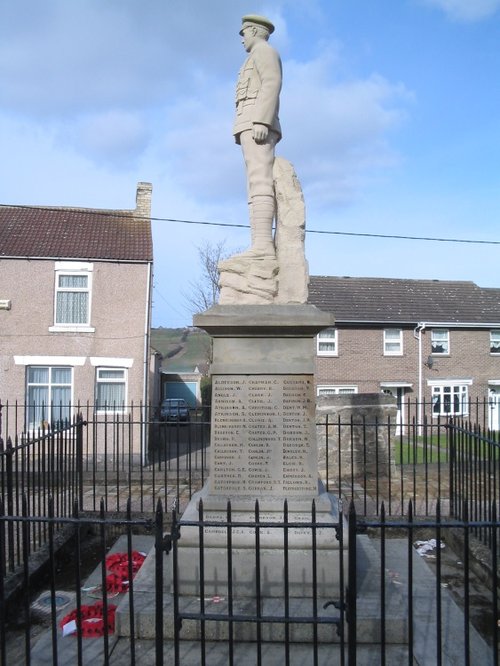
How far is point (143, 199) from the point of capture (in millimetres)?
19422

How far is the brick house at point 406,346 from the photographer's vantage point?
25.3 meters

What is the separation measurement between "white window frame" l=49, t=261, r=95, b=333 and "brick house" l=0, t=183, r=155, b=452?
31mm

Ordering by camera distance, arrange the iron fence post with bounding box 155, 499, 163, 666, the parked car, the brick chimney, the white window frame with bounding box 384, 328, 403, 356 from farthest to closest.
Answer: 1. the white window frame with bounding box 384, 328, 403, 356
2. the brick chimney
3. the parked car
4. the iron fence post with bounding box 155, 499, 163, 666

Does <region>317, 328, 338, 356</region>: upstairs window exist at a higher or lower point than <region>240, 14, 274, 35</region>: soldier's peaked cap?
lower

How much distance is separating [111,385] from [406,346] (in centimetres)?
1424

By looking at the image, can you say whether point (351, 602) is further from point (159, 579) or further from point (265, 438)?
point (265, 438)

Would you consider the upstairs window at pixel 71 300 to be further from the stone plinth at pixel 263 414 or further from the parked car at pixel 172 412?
the stone plinth at pixel 263 414

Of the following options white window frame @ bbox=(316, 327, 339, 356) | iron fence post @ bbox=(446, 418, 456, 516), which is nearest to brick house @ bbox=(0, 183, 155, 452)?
white window frame @ bbox=(316, 327, 339, 356)

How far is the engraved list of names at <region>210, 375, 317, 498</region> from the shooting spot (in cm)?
489

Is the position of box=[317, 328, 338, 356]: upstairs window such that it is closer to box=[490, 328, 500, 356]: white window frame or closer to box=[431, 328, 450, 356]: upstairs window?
box=[431, 328, 450, 356]: upstairs window

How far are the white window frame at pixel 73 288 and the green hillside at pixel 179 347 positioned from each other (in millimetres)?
38777

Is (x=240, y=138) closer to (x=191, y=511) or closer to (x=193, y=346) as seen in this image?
(x=191, y=511)

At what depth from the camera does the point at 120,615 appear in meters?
4.18

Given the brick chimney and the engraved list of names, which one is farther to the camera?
the brick chimney
